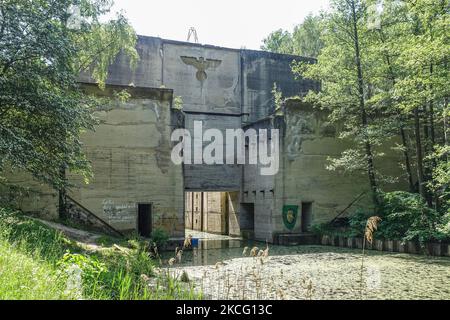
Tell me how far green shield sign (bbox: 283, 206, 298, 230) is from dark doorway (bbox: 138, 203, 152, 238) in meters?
5.34

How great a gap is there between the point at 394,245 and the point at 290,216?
4.46 m

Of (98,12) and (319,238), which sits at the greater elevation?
(98,12)

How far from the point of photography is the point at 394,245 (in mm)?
13445

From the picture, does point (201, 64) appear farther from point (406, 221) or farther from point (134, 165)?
point (406, 221)

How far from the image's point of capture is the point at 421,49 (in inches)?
427

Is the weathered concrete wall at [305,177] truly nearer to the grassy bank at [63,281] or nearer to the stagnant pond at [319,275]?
the stagnant pond at [319,275]

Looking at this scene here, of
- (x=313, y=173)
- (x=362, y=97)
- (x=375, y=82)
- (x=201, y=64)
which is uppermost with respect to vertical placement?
(x=201, y=64)

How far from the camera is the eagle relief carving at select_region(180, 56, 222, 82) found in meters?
20.5

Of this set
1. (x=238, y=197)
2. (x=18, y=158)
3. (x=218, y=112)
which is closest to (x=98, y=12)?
(x=18, y=158)

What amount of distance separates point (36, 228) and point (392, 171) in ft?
48.3

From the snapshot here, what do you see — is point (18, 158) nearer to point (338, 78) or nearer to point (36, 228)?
point (36, 228)

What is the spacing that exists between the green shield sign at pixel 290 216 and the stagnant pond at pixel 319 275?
1.93 m

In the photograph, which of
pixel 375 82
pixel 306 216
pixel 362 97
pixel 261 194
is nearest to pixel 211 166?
pixel 261 194

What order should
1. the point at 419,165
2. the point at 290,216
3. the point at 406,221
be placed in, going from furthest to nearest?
the point at 290,216, the point at 419,165, the point at 406,221
